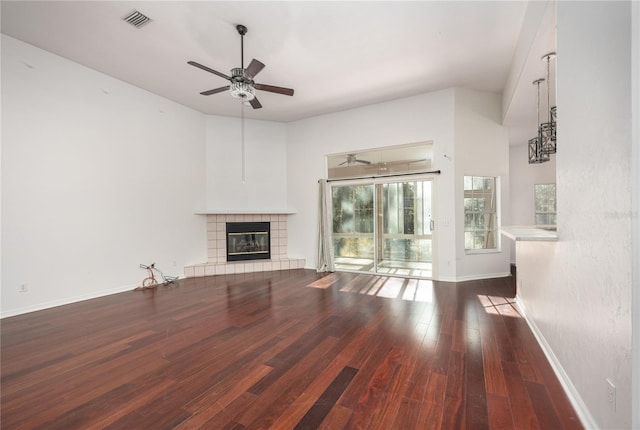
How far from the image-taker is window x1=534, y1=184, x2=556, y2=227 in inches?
241

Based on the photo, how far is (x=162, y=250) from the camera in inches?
199

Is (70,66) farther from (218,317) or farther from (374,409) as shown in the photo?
(374,409)

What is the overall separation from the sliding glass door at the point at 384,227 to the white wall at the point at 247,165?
1.52 meters

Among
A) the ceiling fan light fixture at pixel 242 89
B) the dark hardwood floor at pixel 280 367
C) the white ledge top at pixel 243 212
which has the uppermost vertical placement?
the ceiling fan light fixture at pixel 242 89

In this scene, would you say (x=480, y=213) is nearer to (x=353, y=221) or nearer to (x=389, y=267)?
(x=389, y=267)

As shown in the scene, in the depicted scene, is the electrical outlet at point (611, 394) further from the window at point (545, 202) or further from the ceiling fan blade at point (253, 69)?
the window at point (545, 202)

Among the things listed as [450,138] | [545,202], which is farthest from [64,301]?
[545,202]

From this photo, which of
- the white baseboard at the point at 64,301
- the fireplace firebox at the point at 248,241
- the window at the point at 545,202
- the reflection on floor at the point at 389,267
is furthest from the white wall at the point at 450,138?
the white baseboard at the point at 64,301

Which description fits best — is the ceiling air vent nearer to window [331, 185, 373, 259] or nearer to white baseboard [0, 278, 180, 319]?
white baseboard [0, 278, 180, 319]

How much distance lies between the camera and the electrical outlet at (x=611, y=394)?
4.22 feet

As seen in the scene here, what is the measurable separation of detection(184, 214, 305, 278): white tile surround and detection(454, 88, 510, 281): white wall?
340 cm

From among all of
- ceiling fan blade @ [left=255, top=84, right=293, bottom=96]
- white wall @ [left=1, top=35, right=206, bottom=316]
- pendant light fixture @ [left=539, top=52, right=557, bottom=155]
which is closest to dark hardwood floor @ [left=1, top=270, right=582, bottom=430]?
white wall @ [left=1, top=35, right=206, bottom=316]

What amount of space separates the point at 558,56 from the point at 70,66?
5666mm

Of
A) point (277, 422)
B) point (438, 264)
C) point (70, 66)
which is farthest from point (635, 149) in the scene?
point (70, 66)
